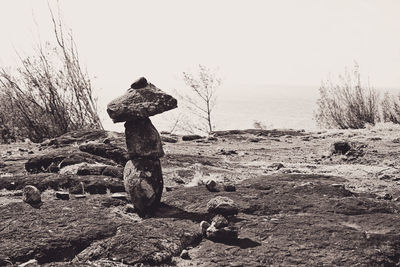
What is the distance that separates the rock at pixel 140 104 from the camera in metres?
4.25

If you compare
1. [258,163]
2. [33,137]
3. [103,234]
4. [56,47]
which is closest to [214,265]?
[103,234]

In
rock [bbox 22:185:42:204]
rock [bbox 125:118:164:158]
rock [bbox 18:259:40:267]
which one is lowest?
rock [bbox 18:259:40:267]

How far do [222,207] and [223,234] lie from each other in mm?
543

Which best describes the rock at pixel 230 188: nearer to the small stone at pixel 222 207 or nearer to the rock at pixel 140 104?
the small stone at pixel 222 207

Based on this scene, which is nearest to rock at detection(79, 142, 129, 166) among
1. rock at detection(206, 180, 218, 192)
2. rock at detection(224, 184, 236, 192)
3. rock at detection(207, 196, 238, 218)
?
rock at detection(206, 180, 218, 192)

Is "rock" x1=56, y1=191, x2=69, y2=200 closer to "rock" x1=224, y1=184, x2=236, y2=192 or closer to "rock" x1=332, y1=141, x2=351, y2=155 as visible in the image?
"rock" x1=224, y1=184, x2=236, y2=192

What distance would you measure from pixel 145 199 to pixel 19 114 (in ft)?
35.2

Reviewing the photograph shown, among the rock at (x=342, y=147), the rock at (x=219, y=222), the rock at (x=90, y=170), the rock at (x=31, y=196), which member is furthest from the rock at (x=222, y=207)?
the rock at (x=342, y=147)

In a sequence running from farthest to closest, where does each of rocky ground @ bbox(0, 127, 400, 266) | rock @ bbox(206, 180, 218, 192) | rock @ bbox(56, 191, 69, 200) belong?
rock @ bbox(206, 180, 218, 192)
rock @ bbox(56, 191, 69, 200)
rocky ground @ bbox(0, 127, 400, 266)

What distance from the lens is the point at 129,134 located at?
4465 millimetres

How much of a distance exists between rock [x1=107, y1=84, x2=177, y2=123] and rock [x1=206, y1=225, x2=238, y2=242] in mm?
1363

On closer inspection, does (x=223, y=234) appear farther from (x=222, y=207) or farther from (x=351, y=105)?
(x=351, y=105)

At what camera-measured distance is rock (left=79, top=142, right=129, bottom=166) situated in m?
6.86

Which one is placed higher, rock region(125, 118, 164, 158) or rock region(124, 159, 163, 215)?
rock region(125, 118, 164, 158)
